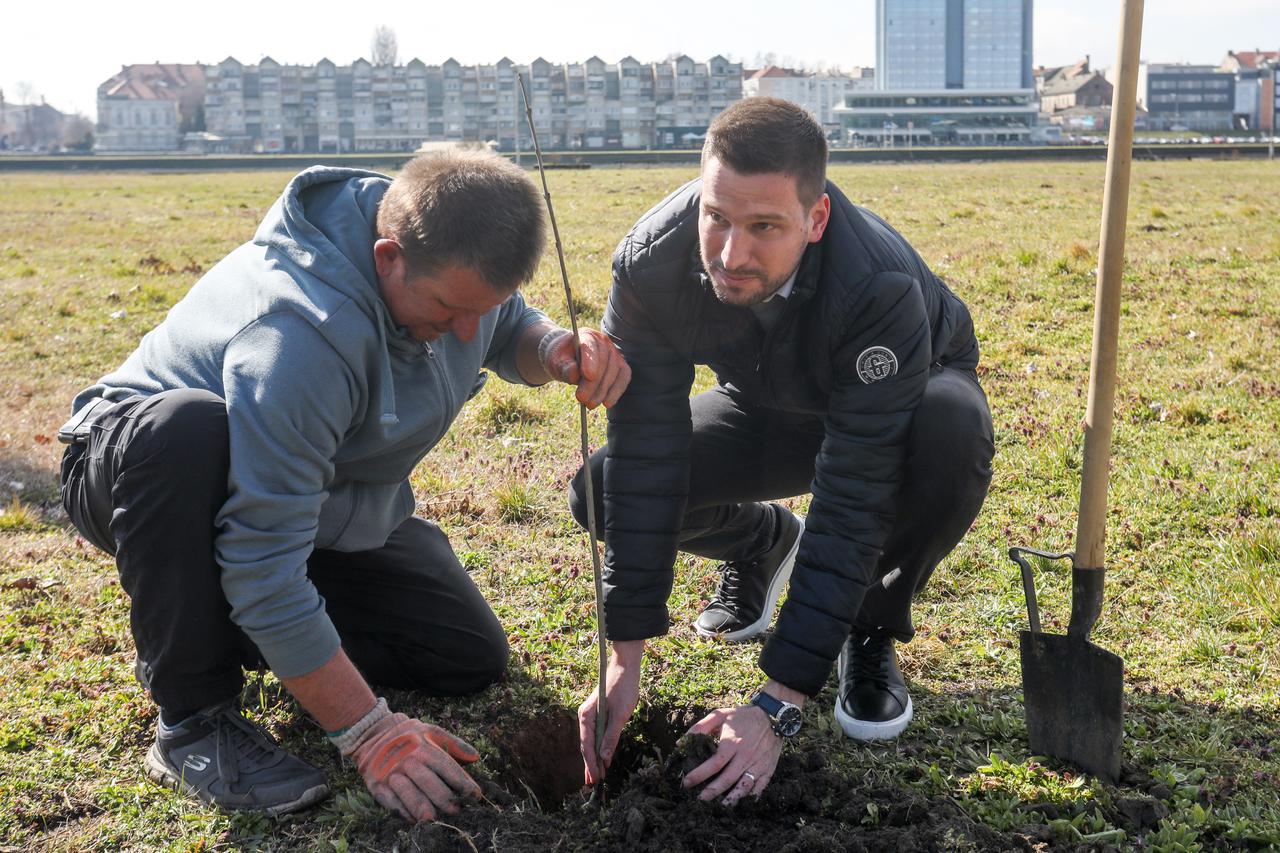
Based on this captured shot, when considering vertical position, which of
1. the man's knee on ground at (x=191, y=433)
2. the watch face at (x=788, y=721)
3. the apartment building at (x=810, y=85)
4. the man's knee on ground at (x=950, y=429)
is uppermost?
the apartment building at (x=810, y=85)

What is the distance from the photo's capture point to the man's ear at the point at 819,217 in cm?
266

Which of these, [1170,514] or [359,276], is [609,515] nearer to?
[359,276]

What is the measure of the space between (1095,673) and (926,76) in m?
146

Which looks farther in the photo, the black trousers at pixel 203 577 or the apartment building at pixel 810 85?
the apartment building at pixel 810 85

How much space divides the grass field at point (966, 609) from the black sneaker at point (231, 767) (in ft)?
0.16

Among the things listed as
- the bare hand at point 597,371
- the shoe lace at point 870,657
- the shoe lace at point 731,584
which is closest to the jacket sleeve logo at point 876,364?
the bare hand at point 597,371

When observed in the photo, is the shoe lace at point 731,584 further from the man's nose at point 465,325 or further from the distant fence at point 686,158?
the distant fence at point 686,158

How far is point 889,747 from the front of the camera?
2.98 m

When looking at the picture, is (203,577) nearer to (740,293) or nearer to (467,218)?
(467,218)

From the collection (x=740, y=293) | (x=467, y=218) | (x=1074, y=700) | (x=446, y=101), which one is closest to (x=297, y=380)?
(x=467, y=218)

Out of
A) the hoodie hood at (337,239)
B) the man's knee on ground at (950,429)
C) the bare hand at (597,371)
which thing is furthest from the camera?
the man's knee on ground at (950,429)

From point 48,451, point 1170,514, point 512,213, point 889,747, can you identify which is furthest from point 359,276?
point 48,451

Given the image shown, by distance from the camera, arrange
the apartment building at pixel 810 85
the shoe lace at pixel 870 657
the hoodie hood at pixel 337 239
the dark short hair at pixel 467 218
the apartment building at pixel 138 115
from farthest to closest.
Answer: the apartment building at pixel 810 85, the apartment building at pixel 138 115, the shoe lace at pixel 870 657, the hoodie hood at pixel 337 239, the dark short hair at pixel 467 218

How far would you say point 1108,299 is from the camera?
2676mm
